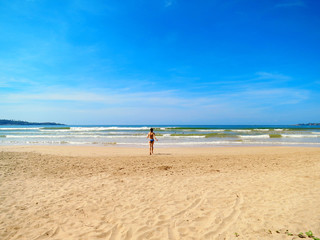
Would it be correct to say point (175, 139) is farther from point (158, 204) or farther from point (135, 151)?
point (158, 204)

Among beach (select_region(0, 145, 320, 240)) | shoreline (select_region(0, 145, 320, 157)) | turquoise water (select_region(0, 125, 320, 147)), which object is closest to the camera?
beach (select_region(0, 145, 320, 240))

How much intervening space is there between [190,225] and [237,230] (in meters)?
0.93

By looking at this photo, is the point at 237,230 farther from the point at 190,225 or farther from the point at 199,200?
the point at 199,200

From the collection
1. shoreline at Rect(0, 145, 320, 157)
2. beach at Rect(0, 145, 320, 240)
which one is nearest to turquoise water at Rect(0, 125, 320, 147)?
shoreline at Rect(0, 145, 320, 157)

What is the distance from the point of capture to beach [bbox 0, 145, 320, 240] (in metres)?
3.93

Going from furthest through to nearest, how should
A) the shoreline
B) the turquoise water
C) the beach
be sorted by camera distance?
the turquoise water
the shoreline
the beach

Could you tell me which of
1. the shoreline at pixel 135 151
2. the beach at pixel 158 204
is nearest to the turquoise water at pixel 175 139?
the shoreline at pixel 135 151

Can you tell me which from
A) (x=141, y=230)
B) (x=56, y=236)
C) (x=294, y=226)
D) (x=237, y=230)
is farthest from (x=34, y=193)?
(x=294, y=226)

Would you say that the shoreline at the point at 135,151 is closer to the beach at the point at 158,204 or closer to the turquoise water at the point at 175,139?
the turquoise water at the point at 175,139

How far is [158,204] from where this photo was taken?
524 centimetres

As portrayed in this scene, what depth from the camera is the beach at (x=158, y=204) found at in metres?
3.93

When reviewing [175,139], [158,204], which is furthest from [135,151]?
[158,204]

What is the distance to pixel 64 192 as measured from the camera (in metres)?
6.21

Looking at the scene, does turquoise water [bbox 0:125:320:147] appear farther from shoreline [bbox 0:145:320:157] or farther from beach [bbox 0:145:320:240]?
beach [bbox 0:145:320:240]
